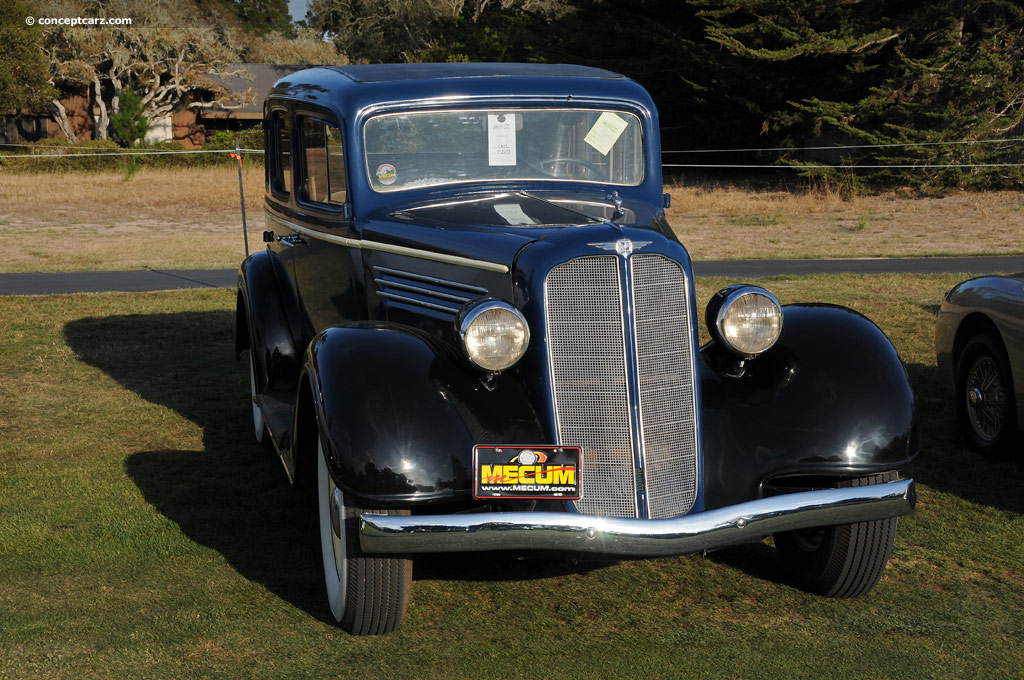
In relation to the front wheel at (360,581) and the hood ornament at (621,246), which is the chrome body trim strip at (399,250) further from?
the front wheel at (360,581)

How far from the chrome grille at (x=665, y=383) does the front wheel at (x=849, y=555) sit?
0.70 metres

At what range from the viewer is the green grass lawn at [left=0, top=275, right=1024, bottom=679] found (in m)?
3.63

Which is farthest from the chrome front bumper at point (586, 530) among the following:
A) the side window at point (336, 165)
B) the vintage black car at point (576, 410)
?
the side window at point (336, 165)

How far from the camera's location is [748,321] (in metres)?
3.96

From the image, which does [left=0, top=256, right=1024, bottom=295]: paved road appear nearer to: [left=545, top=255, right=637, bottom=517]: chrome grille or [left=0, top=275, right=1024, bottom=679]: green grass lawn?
[left=0, top=275, right=1024, bottom=679]: green grass lawn

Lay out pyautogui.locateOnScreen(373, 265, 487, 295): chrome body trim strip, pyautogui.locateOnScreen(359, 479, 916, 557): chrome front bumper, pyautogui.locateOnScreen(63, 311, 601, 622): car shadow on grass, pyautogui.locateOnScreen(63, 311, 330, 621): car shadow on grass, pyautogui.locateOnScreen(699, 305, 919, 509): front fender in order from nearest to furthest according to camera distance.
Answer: pyautogui.locateOnScreen(359, 479, 916, 557): chrome front bumper
pyautogui.locateOnScreen(699, 305, 919, 509): front fender
pyautogui.locateOnScreen(373, 265, 487, 295): chrome body trim strip
pyautogui.locateOnScreen(63, 311, 601, 622): car shadow on grass
pyautogui.locateOnScreen(63, 311, 330, 621): car shadow on grass

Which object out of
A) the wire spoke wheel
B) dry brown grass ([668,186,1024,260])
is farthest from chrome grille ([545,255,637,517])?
dry brown grass ([668,186,1024,260])

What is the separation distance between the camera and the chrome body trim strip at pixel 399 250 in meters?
4.07

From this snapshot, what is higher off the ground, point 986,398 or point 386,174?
point 386,174

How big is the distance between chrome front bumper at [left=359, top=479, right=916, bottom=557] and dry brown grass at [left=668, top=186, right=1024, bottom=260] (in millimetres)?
12919

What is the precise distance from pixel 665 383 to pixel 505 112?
1946 mm

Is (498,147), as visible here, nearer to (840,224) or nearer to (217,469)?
(217,469)

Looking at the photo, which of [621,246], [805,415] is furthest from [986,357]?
[621,246]

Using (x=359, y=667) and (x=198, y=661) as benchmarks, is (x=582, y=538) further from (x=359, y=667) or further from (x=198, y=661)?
(x=198, y=661)
